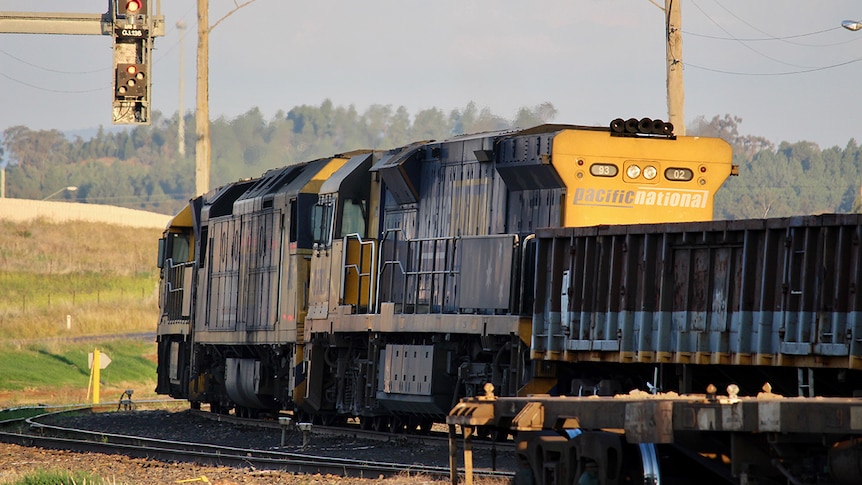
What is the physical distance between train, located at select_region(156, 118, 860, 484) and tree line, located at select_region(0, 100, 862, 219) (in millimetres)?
59871

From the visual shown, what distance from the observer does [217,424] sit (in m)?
24.4

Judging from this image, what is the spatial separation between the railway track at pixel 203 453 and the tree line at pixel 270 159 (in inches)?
2412

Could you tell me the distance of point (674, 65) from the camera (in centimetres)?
2175

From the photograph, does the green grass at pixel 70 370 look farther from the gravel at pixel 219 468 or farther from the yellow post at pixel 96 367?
the gravel at pixel 219 468

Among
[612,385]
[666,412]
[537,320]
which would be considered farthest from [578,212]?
[666,412]

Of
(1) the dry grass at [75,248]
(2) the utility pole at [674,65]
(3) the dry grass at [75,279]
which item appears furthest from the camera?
(1) the dry grass at [75,248]

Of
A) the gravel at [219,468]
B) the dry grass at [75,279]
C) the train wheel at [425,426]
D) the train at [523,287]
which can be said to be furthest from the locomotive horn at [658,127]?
the dry grass at [75,279]

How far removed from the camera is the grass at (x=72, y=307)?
134 ft

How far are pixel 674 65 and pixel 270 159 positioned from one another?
377ft

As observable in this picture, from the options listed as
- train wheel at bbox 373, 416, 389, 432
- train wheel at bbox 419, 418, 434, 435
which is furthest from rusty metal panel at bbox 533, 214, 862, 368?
train wheel at bbox 373, 416, 389, 432

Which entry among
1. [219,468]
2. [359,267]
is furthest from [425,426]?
[219,468]

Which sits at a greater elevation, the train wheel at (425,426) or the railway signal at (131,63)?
the railway signal at (131,63)

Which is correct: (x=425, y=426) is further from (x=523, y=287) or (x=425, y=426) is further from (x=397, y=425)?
(x=523, y=287)

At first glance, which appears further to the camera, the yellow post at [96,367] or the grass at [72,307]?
the grass at [72,307]
